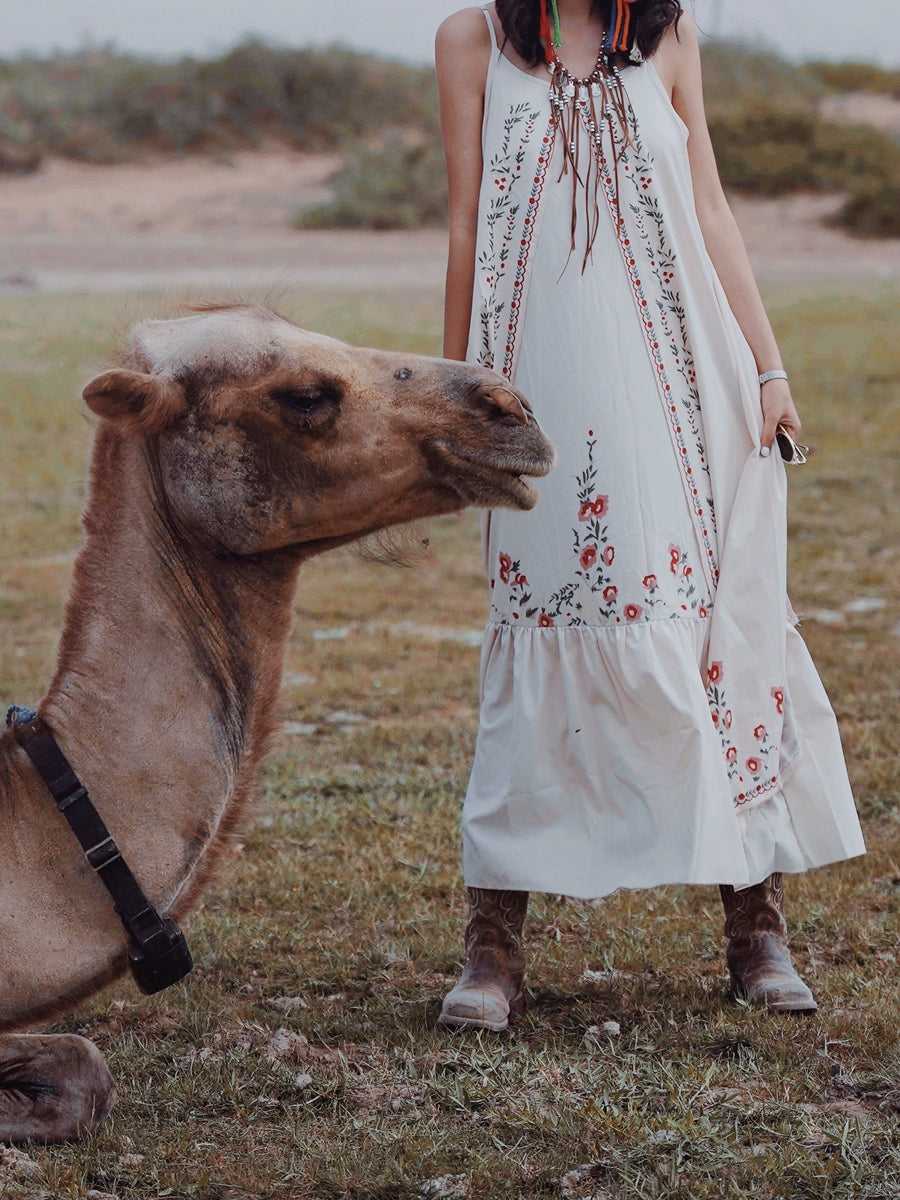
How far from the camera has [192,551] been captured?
3.03 m

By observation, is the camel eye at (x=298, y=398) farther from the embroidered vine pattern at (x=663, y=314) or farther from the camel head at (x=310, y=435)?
the embroidered vine pattern at (x=663, y=314)

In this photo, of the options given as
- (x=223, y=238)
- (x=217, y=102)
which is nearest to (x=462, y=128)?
(x=223, y=238)

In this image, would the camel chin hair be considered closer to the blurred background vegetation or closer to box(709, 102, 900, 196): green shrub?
the blurred background vegetation

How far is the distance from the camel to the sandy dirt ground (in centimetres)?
1634

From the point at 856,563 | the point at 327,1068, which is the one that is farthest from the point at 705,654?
the point at 856,563

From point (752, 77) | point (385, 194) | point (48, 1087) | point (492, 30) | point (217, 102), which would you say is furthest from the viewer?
point (752, 77)

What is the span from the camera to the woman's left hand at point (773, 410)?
3.73 meters

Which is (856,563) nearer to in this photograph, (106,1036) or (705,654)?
(705,654)

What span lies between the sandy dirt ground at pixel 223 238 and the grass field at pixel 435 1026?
1390cm

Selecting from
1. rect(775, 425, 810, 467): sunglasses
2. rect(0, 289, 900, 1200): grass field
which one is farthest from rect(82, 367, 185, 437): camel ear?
rect(775, 425, 810, 467): sunglasses

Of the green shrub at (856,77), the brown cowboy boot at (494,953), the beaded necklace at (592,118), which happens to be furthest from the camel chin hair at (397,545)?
the green shrub at (856,77)

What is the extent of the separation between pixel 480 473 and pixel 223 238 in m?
24.2

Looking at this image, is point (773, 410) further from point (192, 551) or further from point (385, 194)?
point (385, 194)

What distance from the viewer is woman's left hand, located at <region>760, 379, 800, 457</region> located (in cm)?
373
